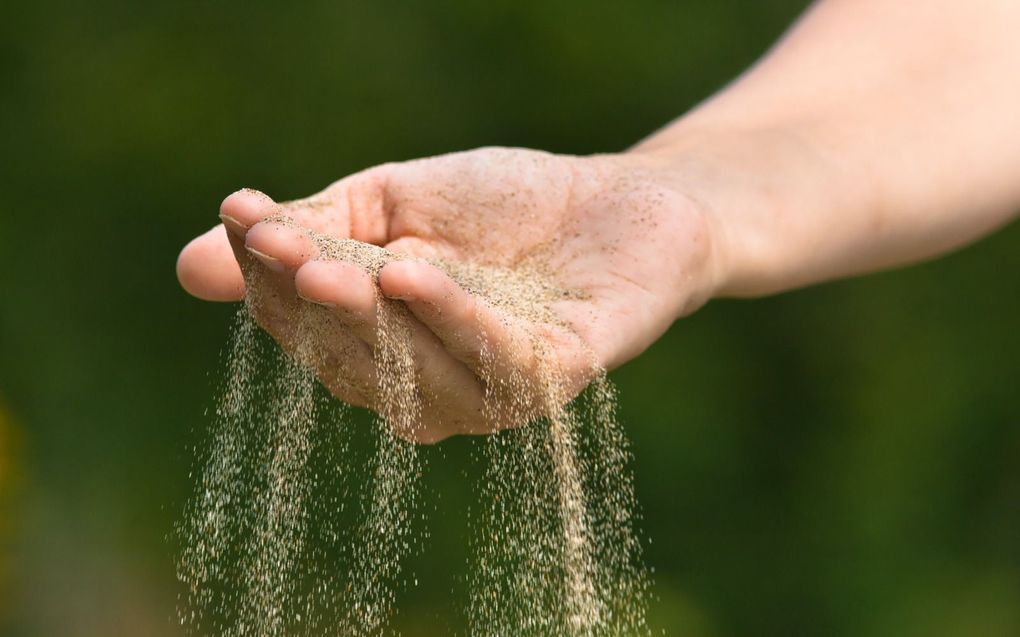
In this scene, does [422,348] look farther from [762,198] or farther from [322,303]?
[762,198]

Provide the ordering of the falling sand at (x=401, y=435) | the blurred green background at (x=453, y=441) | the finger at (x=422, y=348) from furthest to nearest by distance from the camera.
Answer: the blurred green background at (x=453, y=441), the falling sand at (x=401, y=435), the finger at (x=422, y=348)

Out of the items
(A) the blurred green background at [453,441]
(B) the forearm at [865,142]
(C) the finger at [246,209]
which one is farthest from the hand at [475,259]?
(A) the blurred green background at [453,441]

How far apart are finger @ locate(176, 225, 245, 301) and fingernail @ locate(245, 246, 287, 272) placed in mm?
176

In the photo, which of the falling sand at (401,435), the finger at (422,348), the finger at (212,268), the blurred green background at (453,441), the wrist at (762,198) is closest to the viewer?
the finger at (422,348)

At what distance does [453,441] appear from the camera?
283 cm

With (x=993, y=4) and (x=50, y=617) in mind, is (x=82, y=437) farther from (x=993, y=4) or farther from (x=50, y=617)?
(x=993, y=4)

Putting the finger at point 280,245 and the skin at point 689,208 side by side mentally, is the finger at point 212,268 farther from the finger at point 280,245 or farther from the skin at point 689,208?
the finger at point 280,245

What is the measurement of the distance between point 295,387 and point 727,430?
1978 millimetres

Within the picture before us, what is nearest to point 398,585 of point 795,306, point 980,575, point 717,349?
point 717,349

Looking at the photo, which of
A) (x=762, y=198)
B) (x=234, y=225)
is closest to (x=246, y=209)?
(x=234, y=225)

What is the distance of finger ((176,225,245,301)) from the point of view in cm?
126

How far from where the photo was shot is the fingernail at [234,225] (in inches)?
42.9

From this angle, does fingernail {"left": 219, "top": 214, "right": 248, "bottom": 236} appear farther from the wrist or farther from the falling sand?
the wrist

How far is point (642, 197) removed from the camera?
1426 millimetres
